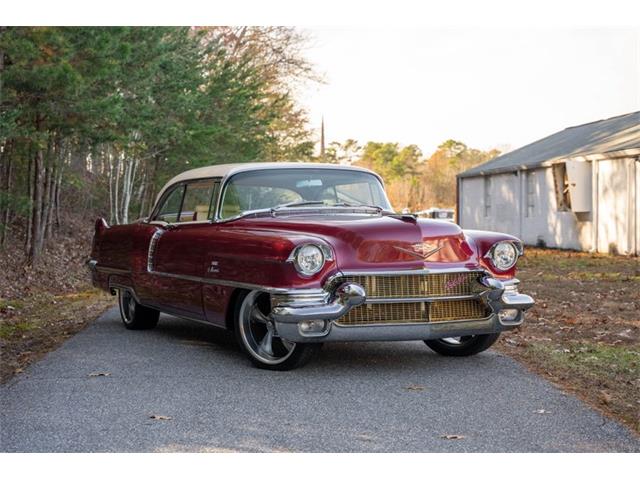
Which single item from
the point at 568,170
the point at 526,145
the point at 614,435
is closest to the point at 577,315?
the point at 614,435

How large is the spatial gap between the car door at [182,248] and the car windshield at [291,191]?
281 mm

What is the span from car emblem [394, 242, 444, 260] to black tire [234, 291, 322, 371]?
3.30ft

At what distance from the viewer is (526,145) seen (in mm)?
33188

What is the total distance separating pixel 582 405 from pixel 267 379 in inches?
87.4

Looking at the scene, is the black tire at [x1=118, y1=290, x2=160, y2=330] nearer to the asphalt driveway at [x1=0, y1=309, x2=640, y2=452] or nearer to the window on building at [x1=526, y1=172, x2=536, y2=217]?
the asphalt driveway at [x1=0, y1=309, x2=640, y2=452]

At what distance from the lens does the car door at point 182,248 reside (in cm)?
740

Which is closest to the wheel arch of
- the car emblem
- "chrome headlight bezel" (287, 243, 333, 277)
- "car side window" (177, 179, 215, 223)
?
"chrome headlight bezel" (287, 243, 333, 277)

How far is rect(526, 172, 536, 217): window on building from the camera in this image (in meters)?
27.0

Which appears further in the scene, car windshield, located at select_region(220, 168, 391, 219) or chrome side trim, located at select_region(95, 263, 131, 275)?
chrome side trim, located at select_region(95, 263, 131, 275)

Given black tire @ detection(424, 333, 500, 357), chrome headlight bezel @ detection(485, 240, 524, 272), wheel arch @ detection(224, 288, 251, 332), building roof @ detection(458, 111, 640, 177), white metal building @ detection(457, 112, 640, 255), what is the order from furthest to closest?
1. building roof @ detection(458, 111, 640, 177)
2. white metal building @ detection(457, 112, 640, 255)
3. black tire @ detection(424, 333, 500, 357)
4. chrome headlight bezel @ detection(485, 240, 524, 272)
5. wheel arch @ detection(224, 288, 251, 332)

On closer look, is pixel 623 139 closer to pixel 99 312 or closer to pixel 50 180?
pixel 50 180

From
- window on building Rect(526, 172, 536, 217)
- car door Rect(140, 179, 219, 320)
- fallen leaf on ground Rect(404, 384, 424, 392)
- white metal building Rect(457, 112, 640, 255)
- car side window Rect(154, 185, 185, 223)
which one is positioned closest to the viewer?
fallen leaf on ground Rect(404, 384, 424, 392)

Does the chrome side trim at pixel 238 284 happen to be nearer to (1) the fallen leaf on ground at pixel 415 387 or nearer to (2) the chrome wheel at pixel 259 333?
(2) the chrome wheel at pixel 259 333

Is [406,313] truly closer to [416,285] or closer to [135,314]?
[416,285]
